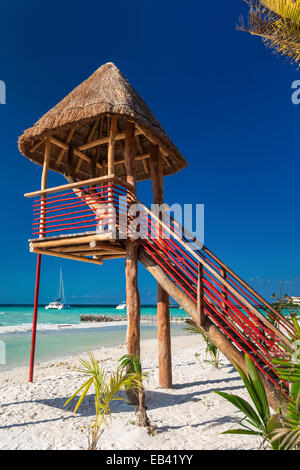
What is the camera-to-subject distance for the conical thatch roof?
21.5ft

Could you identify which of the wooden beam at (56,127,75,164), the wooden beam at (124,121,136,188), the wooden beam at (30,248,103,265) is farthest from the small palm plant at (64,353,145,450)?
the wooden beam at (56,127,75,164)

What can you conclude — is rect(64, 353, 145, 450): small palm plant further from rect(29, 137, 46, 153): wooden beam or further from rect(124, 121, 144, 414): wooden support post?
rect(29, 137, 46, 153): wooden beam

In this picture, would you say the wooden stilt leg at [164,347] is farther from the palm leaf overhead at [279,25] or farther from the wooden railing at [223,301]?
the palm leaf overhead at [279,25]

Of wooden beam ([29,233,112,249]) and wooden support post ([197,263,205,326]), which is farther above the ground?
wooden beam ([29,233,112,249])

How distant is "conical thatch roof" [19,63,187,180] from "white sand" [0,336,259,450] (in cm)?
569

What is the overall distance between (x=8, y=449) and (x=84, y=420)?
1.26 meters

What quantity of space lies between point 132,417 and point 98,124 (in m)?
7.64

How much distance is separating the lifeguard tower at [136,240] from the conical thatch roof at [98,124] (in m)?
0.03

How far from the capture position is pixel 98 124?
9102 mm

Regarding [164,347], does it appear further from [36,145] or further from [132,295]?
[36,145]

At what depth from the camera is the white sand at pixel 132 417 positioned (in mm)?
4129

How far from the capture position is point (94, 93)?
23.2 feet

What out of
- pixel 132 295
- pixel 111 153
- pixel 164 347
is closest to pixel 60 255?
pixel 132 295

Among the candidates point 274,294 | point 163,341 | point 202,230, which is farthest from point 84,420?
point 274,294
